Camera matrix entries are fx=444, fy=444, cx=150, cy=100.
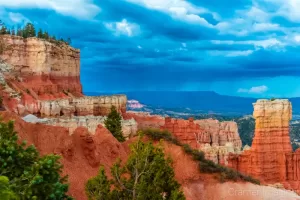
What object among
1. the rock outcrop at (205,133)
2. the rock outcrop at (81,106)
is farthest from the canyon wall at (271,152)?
the rock outcrop at (81,106)

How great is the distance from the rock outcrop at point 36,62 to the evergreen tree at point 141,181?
1871 inches

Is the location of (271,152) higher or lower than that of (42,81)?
lower

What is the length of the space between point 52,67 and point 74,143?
4065 cm

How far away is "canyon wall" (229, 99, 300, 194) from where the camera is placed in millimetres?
62250

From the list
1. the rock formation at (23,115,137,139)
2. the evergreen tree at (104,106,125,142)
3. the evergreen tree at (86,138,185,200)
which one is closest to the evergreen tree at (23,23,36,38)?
the rock formation at (23,115,137,139)

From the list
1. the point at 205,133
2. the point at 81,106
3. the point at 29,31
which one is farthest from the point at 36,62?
the point at 205,133

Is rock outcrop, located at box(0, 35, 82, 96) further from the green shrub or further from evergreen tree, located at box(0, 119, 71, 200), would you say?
evergreen tree, located at box(0, 119, 71, 200)

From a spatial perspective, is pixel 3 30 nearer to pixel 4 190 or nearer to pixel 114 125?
pixel 114 125

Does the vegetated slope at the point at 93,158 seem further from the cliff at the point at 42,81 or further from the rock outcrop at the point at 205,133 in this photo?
the rock outcrop at the point at 205,133

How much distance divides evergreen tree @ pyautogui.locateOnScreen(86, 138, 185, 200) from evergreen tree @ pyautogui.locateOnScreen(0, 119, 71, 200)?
461 centimetres

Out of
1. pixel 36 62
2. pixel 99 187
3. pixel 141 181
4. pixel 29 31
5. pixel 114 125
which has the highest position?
pixel 29 31

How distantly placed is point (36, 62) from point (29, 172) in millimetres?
56879

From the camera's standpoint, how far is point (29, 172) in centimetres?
1448

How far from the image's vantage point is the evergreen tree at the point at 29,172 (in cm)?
1377
